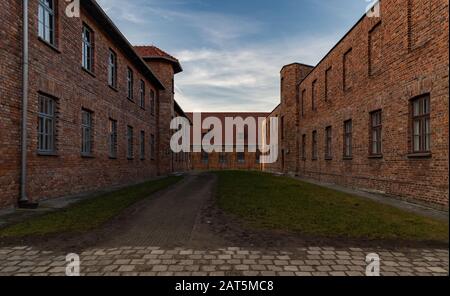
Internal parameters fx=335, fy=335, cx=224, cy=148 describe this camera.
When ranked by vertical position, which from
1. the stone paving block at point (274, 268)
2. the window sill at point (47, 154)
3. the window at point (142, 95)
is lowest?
the stone paving block at point (274, 268)

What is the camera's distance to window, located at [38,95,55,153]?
1015 centimetres

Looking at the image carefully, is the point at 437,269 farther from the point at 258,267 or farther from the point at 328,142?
the point at 328,142

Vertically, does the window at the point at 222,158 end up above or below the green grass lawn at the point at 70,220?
above

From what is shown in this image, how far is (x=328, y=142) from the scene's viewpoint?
19781 mm

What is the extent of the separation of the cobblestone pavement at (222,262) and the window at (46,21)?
768 cm

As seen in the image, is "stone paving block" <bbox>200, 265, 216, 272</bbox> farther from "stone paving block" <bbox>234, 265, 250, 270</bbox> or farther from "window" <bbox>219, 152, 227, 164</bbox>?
"window" <bbox>219, 152, 227, 164</bbox>

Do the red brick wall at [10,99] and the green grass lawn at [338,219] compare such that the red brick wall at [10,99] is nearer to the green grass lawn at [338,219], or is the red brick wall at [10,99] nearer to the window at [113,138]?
the green grass lawn at [338,219]

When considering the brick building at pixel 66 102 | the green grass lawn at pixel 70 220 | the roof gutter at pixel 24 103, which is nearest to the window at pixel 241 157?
the brick building at pixel 66 102

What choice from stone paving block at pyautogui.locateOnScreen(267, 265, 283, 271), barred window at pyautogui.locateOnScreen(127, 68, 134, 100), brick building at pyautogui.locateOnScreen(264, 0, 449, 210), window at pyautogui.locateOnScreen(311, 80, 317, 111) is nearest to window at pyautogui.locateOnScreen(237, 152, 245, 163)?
window at pyautogui.locateOnScreen(311, 80, 317, 111)

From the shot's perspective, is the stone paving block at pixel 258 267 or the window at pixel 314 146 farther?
the window at pixel 314 146

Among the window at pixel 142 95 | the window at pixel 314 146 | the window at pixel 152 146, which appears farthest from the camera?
the window at pixel 152 146

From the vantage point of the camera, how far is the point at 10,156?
28.0ft

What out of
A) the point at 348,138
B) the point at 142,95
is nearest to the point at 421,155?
the point at 348,138

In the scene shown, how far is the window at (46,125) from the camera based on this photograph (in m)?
10.1
